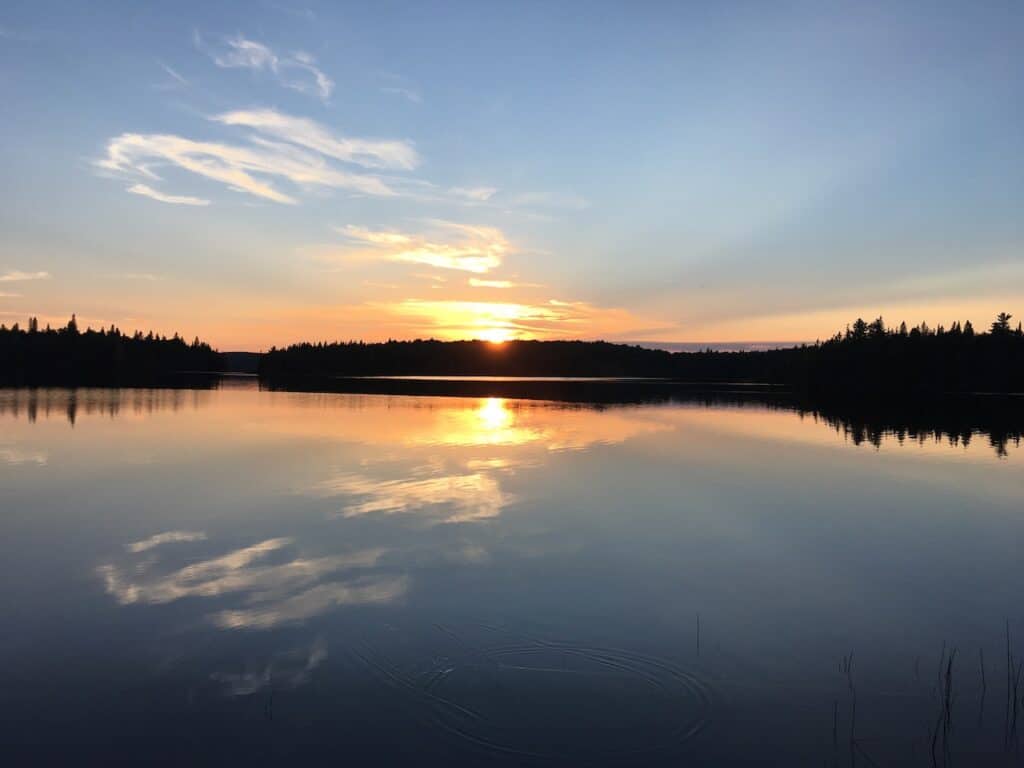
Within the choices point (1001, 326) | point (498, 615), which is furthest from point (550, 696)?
point (1001, 326)

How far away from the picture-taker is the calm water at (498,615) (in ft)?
27.4

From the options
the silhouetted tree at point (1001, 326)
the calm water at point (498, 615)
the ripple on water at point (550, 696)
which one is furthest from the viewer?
the silhouetted tree at point (1001, 326)

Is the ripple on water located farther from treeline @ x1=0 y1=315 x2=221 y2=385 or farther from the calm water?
treeline @ x1=0 y1=315 x2=221 y2=385

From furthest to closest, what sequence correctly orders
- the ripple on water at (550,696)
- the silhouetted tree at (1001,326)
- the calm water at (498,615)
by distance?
1. the silhouetted tree at (1001,326)
2. the calm water at (498,615)
3. the ripple on water at (550,696)

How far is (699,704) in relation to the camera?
9156 mm

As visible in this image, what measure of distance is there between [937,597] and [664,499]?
10.2 meters

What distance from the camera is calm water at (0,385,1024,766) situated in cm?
834

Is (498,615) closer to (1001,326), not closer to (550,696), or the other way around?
(550,696)

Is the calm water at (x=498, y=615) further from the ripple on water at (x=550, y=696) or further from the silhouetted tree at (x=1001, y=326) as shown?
the silhouetted tree at (x=1001, y=326)

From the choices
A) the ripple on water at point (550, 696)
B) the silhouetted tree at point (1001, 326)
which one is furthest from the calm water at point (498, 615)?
the silhouetted tree at point (1001, 326)

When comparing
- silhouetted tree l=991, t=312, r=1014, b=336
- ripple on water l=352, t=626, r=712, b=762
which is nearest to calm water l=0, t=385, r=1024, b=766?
ripple on water l=352, t=626, r=712, b=762

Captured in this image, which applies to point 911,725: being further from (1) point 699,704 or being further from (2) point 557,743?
(2) point 557,743

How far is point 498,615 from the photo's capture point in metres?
12.1

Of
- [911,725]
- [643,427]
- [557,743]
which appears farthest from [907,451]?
[557,743]
